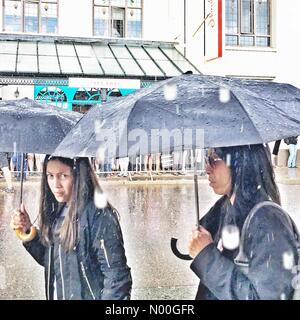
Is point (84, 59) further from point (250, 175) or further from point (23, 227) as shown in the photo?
point (250, 175)

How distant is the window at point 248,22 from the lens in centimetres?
706

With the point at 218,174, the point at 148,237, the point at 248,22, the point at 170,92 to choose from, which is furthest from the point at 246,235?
the point at 248,22

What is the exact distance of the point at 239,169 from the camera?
2262 mm

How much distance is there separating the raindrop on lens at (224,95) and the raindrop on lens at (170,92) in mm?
208

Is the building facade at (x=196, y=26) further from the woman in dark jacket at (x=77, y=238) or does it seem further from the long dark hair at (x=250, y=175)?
the woman in dark jacket at (x=77, y=238)

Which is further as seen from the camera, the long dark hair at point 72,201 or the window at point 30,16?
the window at point 30,16

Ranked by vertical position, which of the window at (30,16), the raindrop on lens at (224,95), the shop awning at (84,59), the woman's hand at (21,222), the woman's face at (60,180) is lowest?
A: the woman's hand at (21,222)

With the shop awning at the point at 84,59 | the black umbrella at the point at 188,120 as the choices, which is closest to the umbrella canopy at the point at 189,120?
the black umbrella at the point at 188,120

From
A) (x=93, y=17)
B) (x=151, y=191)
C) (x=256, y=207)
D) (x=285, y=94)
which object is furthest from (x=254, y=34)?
(x=256, y=207)

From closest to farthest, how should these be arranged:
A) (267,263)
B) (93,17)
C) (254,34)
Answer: (267,263) → (254,34) → (93,17)

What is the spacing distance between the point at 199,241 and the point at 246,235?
22 centimetres

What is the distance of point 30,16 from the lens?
1073cm

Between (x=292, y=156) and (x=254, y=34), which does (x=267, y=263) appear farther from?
(x=254, y=34)
